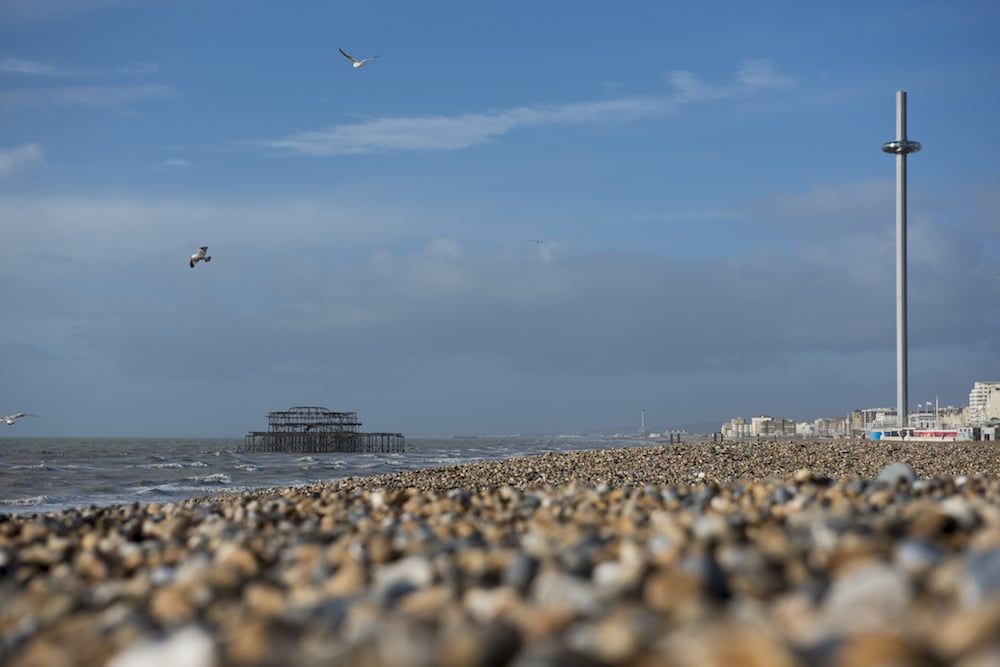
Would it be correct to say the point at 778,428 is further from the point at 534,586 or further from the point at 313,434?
the point at 534,586

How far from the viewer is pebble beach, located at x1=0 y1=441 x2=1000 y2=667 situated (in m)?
2.26

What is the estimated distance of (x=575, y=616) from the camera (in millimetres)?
2713

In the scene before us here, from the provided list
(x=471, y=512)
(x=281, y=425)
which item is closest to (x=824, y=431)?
(x=281, y=425)

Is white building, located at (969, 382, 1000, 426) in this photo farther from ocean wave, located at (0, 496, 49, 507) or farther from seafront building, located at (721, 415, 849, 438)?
ocean wave, located at (0, 496, 49, 507)

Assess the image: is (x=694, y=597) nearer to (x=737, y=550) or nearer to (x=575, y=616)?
(x=575, y=616)

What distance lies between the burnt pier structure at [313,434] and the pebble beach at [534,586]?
64.1 metres

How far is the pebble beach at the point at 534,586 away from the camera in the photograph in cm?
226

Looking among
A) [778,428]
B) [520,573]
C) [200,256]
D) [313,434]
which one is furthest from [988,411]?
[520,573]

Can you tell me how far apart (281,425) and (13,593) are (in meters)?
68.7

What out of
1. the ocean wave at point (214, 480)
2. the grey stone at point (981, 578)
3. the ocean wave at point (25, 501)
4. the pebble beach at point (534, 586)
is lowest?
the ocean wave at point (214, 480)

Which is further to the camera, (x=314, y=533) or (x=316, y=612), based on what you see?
(x=314, y=533)

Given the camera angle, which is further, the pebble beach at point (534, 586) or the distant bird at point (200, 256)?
the distant bird at point (200, 256)

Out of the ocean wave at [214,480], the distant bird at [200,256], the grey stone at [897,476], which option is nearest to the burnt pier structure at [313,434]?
the ocean wave at [214,480]

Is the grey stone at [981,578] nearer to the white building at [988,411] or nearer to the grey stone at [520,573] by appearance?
the grey stone at [520,573]
